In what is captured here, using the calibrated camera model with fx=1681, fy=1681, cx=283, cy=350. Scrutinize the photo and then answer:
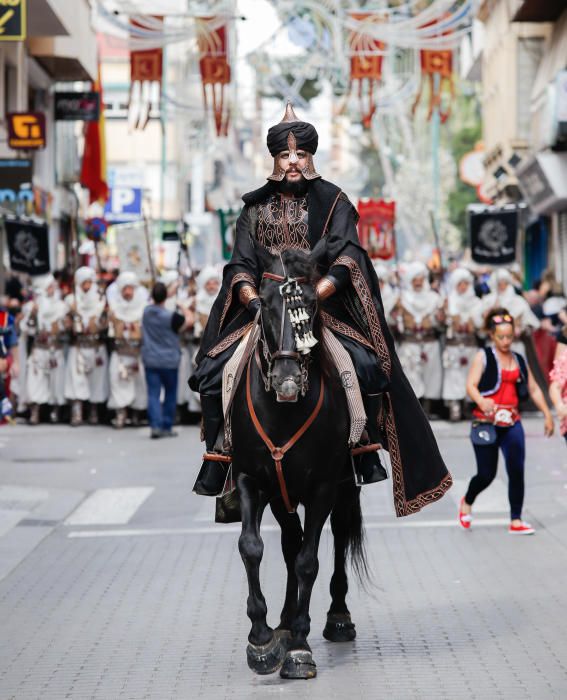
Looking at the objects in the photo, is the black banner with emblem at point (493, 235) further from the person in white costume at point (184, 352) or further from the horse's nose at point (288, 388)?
the horse's nose at point (288, 388)

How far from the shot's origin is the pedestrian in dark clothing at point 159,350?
852 inches

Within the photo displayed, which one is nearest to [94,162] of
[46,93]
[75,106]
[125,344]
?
[46,93]

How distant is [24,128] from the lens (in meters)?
28.1

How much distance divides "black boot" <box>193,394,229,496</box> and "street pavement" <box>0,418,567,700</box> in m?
0.83

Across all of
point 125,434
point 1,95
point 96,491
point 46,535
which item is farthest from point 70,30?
point 46,535

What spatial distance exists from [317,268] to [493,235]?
704 inches

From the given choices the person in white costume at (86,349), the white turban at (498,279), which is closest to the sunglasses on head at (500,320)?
the white turban at (498,279)

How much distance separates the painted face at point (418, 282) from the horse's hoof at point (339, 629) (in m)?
15.2

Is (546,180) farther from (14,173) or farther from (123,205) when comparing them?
(14,173)

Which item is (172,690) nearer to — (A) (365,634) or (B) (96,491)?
(A) (365,634)

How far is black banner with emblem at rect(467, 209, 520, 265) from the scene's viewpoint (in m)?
25.6

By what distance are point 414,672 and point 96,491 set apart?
843cm

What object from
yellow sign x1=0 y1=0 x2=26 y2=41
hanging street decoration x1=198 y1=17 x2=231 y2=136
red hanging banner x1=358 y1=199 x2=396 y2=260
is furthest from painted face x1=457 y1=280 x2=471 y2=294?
hanging street decoration x1=198 y1=17 x2=231 y2=136

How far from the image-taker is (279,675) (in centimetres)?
788
